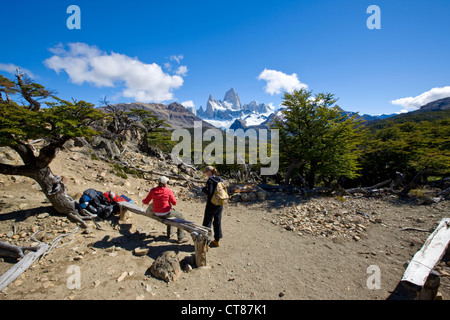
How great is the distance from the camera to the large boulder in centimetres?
381

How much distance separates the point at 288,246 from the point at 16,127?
310 inches

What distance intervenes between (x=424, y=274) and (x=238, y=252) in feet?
12.2

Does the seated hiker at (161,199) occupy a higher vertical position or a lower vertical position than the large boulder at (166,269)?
higher

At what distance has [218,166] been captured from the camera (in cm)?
2673

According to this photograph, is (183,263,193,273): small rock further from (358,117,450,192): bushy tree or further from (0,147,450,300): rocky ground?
(358,117,450,192): bushy tree

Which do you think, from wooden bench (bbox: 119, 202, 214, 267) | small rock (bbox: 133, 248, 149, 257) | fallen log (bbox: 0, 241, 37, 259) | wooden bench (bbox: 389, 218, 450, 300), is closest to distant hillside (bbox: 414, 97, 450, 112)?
wooden bench (bbox: 389, 218, 450, 300)

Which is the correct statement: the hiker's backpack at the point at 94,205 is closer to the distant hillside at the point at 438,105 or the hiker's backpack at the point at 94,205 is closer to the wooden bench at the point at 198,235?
the wooden bench at the point at 198,235

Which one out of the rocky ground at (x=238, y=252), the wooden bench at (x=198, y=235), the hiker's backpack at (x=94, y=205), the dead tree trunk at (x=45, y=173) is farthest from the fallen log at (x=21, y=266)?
the wooden bench at (x=198, y=235)

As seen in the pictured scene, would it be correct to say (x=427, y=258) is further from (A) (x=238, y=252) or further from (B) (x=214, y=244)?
(B) (x=214, y=244)

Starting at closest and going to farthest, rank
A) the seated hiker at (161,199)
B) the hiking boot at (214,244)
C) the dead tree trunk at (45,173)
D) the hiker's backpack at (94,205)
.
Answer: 1. the seated hiker at (161,199)
2. the dead tree trunk at (45,173)
3. the hiking boot at (214,244)
4. the hiker's backpack at (94,205)

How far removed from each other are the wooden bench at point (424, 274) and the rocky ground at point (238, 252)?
363 millimetres

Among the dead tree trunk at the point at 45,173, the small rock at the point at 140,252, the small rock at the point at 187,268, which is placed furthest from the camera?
the dead tree trunk at the point at 45,173

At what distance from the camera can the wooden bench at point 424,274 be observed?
2965mm
